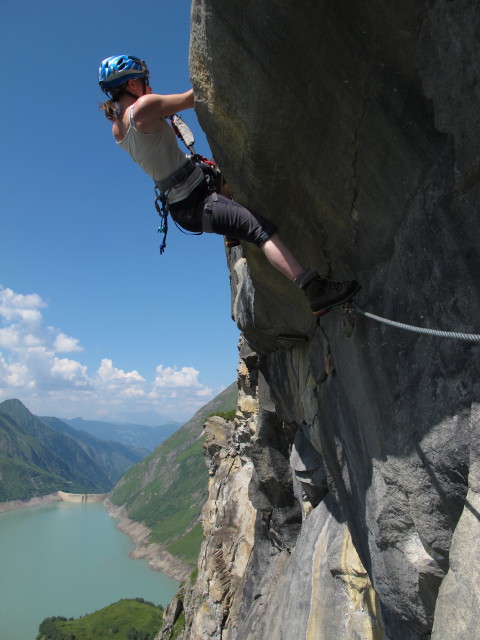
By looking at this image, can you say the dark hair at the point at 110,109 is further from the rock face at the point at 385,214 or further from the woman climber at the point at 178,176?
the rock face at the point at 385,214

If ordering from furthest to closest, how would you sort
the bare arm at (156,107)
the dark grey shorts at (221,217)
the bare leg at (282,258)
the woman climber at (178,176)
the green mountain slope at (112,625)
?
the green mountain slope at (112,625) < the dark grey shorts at (221,217) < the bare leg at (282,258) < the woman climber at (178,176) < the bare arm at (156,107)

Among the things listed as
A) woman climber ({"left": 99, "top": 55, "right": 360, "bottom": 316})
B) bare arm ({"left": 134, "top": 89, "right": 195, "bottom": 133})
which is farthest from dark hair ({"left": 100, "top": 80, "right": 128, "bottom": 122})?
bare arm ({"left": 134, "top": 89, "right": 195, "bottom": 133})

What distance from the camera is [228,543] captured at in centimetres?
1952

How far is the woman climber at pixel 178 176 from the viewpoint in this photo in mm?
4812

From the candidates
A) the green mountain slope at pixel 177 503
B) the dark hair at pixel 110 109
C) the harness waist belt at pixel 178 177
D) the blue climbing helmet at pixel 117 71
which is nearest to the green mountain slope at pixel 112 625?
the green mountain slope at pixel 177 503

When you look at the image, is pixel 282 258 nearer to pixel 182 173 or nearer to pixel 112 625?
pixel 182 173

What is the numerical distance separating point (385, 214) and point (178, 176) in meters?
2.29

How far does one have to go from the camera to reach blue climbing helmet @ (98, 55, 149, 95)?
4844 millimetres

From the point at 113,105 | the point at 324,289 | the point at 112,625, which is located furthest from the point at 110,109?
the point at 112,625

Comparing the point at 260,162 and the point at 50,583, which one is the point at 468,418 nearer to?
the point at 260,162

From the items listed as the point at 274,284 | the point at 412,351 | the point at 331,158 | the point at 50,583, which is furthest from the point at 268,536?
the point at 50,583

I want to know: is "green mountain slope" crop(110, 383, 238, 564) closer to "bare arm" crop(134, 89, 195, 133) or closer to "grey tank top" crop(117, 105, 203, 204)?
→ "grey tank top" crop(117, 105, 203, 204)

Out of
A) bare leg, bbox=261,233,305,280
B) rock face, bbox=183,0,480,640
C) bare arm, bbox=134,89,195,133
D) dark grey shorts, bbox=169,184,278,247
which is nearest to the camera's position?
rock face, bbox=183,0,480,640

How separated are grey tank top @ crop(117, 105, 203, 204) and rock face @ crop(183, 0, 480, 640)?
450 mm
